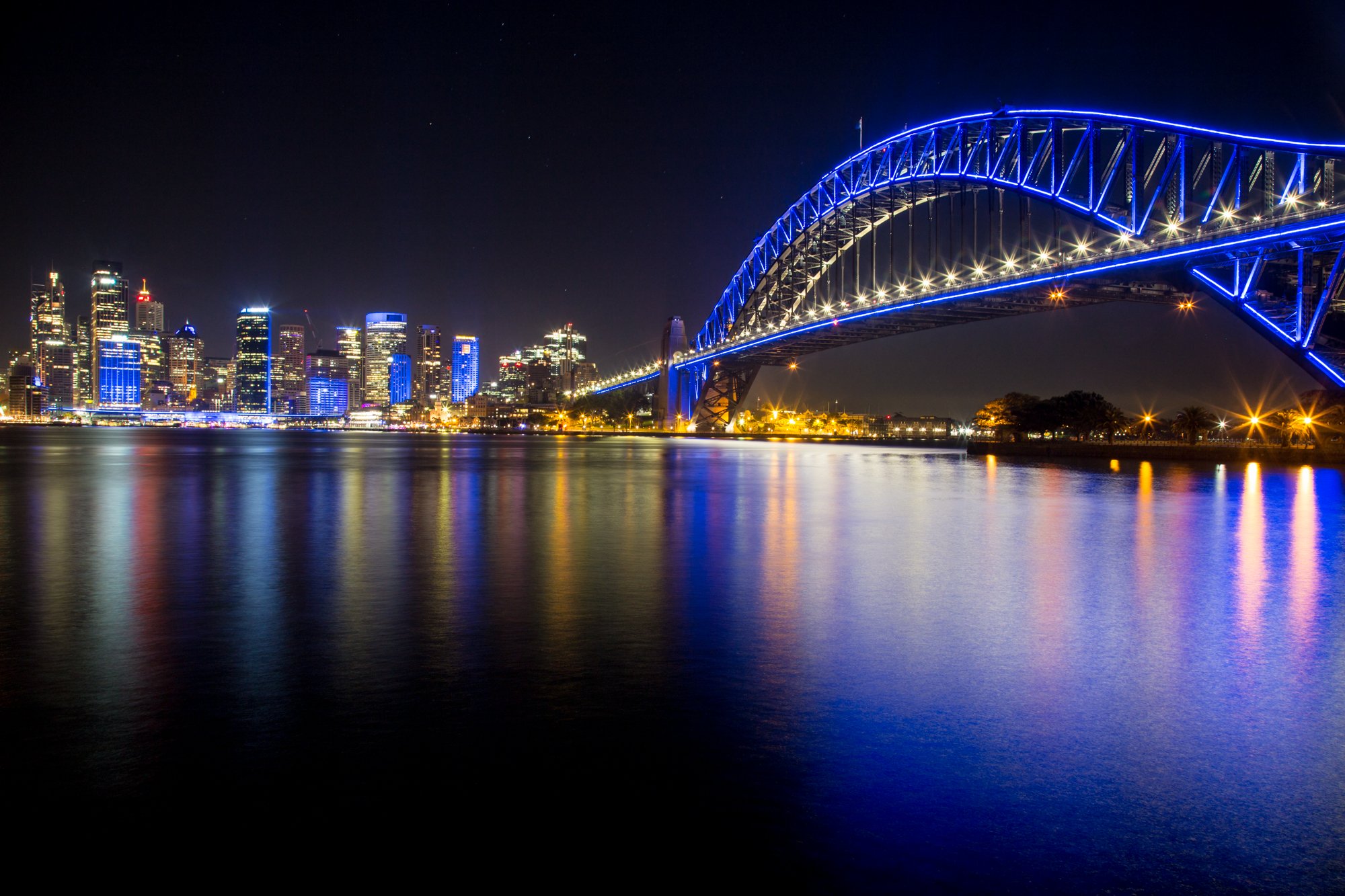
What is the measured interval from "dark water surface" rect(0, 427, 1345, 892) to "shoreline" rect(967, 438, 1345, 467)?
3024cm

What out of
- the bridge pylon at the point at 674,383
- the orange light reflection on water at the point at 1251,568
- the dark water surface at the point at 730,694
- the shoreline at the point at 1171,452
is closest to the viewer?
the dark water surface at the point at 730,694

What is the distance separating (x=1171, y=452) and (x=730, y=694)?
4714 cm

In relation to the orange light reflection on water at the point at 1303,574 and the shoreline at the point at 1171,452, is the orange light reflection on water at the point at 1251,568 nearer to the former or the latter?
the orange light reflection on water at the point at 1303,574

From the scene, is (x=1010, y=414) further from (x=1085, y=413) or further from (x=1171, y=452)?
(x=1171, y=452)

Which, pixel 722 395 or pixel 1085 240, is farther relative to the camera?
pixel 722 395

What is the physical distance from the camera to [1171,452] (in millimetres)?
45125

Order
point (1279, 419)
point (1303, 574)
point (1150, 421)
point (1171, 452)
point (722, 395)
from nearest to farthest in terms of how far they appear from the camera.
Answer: point (1303, 574) < point (1171, 452) < point (1279, 419) < point (1150, 421) < point (722, 395)

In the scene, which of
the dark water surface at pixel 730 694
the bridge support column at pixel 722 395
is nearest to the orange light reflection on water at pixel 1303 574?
the dark water surface at pixel 730 694

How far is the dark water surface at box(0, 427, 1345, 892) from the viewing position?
348 centimetres

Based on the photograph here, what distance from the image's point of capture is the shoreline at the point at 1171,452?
37.6 meters

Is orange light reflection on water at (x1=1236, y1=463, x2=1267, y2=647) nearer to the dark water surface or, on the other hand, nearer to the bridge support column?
the dark water surface

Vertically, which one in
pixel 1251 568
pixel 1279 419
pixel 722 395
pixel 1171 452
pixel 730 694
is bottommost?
pixel 1251 568

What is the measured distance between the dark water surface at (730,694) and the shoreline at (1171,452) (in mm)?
30240

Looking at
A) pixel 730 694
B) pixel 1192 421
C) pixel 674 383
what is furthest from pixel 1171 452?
pixel 674 383
